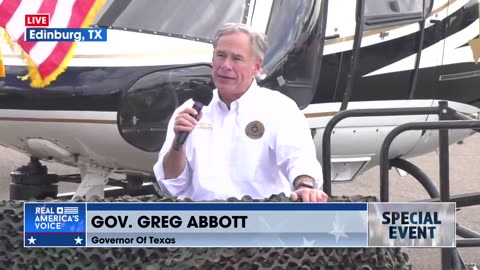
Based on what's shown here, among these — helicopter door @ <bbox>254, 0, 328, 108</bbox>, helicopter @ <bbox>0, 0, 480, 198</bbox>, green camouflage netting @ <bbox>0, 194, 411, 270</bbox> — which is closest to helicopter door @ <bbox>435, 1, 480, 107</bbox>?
helicopter @ <bbox>0, 0, 480, 198</bbox>

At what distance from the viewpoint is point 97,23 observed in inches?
206

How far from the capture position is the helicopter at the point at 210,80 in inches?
201

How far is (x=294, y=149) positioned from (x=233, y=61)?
1.38ft

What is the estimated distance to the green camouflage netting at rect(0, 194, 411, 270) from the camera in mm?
2969

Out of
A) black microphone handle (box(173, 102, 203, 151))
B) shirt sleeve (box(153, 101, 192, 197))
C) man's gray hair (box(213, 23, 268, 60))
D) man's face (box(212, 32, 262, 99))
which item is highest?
man's gray hair (box(213, 23, 268, 60))

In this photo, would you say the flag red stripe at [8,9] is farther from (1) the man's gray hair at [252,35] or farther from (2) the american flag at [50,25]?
(1) the man's gray hair at [252,35]

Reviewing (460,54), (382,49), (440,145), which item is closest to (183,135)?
(440,145)

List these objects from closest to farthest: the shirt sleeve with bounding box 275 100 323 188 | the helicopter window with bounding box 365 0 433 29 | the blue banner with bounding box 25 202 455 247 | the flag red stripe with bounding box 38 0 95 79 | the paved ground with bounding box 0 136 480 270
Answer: the blue banner with bounding box 25 202 455 247 → the shirt sleeve with bounding box 275 100 323 188 → the flag red stripe with bounding box 38 0 95 79 → the helicopter window with bounding box 365 0 433 29 → the paved ground with bounding box 0 136 480 270

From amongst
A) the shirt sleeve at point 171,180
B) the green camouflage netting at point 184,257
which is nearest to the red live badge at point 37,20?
the shirt sleeve at point 171,180

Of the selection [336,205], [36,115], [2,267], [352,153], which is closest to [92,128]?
[36,115]

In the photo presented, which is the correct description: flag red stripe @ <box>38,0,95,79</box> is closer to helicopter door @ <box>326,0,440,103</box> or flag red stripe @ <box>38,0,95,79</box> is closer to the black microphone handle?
helicopter door @ <box>326,0,440,103</box>

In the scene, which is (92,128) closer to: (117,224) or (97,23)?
(97,23)

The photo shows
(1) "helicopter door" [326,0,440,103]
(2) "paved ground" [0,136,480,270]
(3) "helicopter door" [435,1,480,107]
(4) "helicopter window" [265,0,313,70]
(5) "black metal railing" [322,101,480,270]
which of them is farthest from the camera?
(2) "paved ground" [0,136,480,270]

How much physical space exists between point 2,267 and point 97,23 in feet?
7.92
